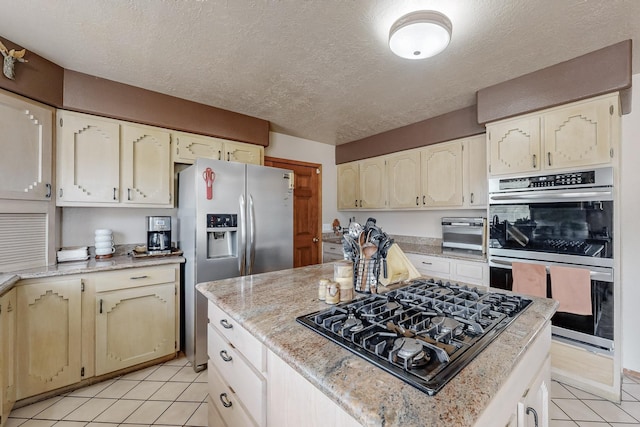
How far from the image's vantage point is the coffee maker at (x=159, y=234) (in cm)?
256

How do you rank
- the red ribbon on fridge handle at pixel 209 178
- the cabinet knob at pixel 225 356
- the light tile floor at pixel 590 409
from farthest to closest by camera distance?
the red ribbon on fridge handle at pixel 209 178
the light tile floor at pixel 590 409
the cabinet knob at pixel 225 356

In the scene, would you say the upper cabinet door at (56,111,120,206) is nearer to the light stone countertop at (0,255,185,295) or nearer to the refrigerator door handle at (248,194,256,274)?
the light stone countertop at (0,255,185,295)

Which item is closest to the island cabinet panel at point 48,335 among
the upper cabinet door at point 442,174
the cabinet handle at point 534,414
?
the cabinet handle at point 534,414

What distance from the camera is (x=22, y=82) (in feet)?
6.03

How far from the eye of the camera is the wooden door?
383 cm

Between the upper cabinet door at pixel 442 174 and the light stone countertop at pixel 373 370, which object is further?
the upper cabinet door at pixel 442 174

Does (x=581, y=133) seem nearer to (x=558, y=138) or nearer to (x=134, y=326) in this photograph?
(x=558, y=138)

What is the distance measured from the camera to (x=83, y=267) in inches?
78.6

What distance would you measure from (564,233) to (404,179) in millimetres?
1678

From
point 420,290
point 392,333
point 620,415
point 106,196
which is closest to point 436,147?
point 420,290

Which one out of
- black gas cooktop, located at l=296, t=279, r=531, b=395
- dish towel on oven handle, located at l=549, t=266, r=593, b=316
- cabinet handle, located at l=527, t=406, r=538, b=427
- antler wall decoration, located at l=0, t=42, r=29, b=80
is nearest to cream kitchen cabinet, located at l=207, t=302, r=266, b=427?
black gas cooktop, located at l=296, t=279, r=531, b=395

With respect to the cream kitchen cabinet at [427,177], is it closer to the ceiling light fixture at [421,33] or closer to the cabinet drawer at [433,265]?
the cabinet drawer at [433,265]

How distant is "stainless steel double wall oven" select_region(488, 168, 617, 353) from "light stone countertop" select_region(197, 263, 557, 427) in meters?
1.13

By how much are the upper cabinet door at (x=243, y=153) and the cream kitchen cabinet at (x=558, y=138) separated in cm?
235
